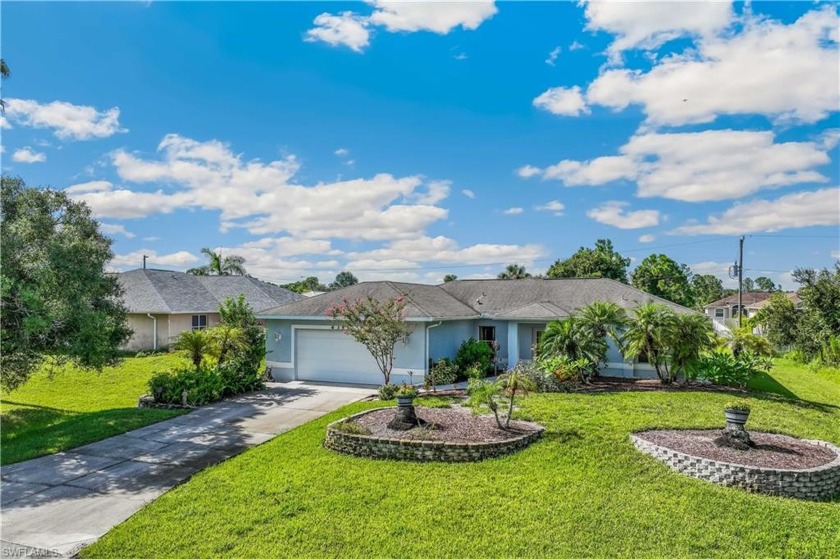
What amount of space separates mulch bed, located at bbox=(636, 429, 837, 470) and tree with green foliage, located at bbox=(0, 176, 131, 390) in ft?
44.0

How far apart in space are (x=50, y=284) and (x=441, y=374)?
38.3 ft

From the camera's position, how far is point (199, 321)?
30.7 meters

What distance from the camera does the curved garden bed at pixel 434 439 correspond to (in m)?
9.34

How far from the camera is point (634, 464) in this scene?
8875 mm

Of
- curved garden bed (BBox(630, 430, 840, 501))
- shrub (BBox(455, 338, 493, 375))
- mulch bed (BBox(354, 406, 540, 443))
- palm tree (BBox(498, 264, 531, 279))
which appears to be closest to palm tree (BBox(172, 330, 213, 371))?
mulch bed (BBox(354, 406, 540, 443))

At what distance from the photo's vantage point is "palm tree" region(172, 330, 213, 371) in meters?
16.4

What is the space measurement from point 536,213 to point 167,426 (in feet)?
66.5

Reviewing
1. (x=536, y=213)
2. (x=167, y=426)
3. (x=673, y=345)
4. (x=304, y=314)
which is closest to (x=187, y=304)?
(x=304, y=314)

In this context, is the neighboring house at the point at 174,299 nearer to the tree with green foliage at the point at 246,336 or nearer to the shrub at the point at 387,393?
the tree with green foliage at the point at 246,336

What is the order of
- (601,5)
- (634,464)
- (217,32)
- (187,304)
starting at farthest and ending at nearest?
(187,304) < (217,32) < (601,5) < (634,464)

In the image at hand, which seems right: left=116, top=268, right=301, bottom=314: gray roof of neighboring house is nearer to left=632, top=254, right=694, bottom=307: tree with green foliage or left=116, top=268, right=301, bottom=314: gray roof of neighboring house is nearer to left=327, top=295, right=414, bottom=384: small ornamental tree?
left=327, top=295, right=414, bottom=384: small ornamental tree

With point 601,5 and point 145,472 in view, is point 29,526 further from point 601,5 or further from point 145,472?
point 601,5

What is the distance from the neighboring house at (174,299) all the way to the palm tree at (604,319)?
69.2 feet

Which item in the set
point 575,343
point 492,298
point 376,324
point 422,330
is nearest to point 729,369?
point 575,343
